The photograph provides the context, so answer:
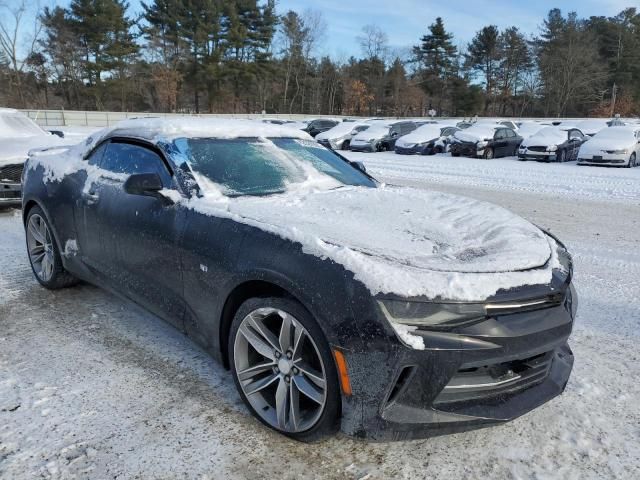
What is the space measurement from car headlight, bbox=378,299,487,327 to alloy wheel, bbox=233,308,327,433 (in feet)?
1.35

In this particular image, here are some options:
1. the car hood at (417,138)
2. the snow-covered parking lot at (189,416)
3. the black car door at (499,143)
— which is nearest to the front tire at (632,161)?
the black car door at (499,143)

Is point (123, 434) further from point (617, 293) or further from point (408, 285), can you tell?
point (617, 293)

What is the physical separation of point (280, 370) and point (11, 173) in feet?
23.0

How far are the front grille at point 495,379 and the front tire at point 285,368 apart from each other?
0.50 metres

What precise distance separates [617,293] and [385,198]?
2.53 metres

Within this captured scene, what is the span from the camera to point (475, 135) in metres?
18.5

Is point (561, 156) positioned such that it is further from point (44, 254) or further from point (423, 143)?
point (44, 254)

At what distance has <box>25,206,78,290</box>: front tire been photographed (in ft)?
14.0

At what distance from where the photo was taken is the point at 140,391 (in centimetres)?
285

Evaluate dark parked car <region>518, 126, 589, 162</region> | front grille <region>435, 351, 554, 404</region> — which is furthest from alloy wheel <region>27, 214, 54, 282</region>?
dark parked car <region>518, 126, 589, 162</region>

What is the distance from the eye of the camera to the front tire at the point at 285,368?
7.31 feet

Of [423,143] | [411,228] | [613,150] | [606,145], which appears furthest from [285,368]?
[423,143]

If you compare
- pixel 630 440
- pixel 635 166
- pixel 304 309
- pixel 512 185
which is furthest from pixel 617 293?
pixel 635 166

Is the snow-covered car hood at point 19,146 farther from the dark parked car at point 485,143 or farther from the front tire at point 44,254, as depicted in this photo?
the dark parked car at point 485,143
